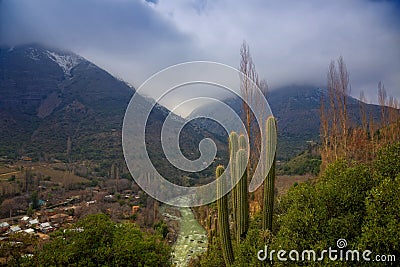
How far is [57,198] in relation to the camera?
29.3 metres

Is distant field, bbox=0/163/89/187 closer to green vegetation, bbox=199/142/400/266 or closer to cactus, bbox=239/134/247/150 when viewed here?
cactus, bbox=239/134/247/150

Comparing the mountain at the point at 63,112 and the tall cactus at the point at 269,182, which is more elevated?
the mountain at the point at 63,112

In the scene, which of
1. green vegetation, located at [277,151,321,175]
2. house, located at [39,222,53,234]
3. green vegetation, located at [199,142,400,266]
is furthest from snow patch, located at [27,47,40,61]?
green vegetation, located at [199,142,400,266]

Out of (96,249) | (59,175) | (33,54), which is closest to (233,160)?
(96,249)

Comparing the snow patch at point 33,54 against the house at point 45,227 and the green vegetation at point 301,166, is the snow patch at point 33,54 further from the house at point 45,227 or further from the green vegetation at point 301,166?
the green vegetation at point 301,166

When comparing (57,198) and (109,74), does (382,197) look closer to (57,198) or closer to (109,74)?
(57,198)

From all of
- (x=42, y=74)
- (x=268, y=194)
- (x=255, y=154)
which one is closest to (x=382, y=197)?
(x=268, y=194)

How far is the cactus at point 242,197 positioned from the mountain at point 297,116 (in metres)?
20.1

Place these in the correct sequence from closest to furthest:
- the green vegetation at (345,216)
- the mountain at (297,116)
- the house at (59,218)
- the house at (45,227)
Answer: the green vegetation at (345,216)
the house at (45,227)
the house at (59,218)
the mountain at (297,116)

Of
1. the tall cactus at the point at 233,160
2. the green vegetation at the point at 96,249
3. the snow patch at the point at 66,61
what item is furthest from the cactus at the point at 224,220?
the snow patch at the point at 66,61

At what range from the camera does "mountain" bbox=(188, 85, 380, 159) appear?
1680 inches

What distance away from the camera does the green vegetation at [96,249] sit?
6.07 metres

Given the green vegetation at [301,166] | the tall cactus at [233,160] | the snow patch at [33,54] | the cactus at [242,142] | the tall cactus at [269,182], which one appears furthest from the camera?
the snow patch at [33,54]

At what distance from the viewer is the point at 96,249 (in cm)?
641
